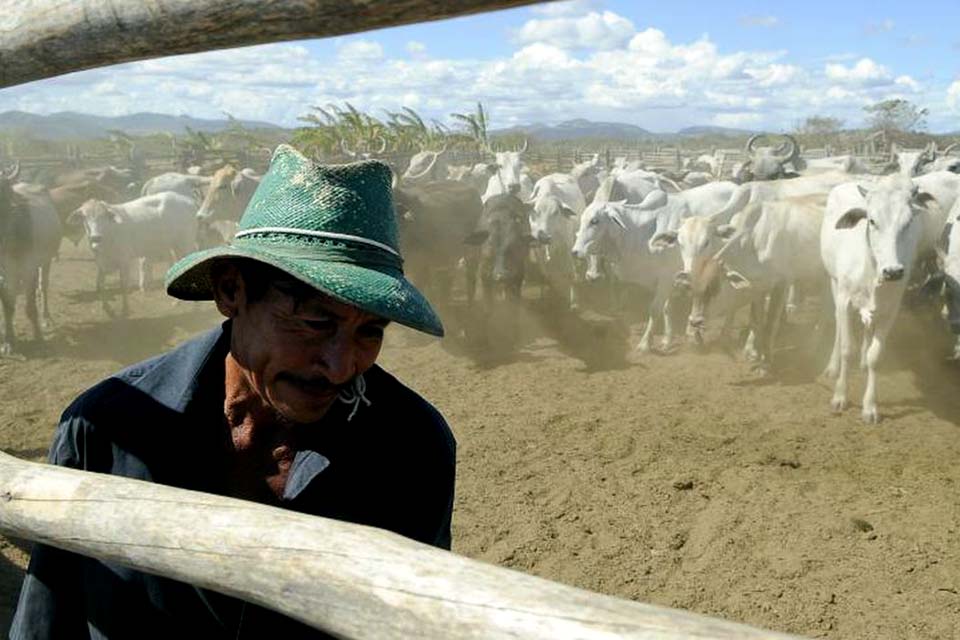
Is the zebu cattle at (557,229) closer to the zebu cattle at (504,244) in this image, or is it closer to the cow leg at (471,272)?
the zebu cattle at (504,244)

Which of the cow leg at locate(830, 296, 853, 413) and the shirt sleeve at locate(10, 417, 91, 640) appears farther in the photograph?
the cow leg at locate(830, 296, 853, 413)

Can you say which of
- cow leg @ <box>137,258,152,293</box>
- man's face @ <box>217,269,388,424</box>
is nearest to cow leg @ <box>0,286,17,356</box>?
cow leg @ <box>137,258,152,293</box>

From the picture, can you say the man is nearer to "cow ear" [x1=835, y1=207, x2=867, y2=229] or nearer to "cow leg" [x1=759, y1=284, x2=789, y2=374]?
"cow ear" [x1=835, y1=207, x2=867, y2=229]

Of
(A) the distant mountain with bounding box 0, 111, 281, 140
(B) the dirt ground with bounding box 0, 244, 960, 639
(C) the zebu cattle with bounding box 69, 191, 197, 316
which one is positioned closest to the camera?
(B) the dirt ground with bounding box 0, 244, 960, 639

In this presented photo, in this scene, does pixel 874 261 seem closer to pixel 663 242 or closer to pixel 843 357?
pixel 843 357

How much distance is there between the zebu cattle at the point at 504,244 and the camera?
11.3 m

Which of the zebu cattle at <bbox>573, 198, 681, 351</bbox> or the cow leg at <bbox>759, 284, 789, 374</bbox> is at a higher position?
the zebu cattle at <bbox>573, 198, 681, 351</bbox>

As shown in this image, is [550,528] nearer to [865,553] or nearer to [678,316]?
[865,553]

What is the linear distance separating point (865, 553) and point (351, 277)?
4.86 meters

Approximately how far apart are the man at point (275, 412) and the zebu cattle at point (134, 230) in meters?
10.9

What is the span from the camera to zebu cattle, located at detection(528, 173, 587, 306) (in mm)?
12555

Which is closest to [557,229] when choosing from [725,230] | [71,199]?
[725,230]

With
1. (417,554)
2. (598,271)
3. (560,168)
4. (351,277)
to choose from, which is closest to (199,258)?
(351,277)

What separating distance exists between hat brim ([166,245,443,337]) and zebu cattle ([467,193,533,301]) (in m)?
9.56
